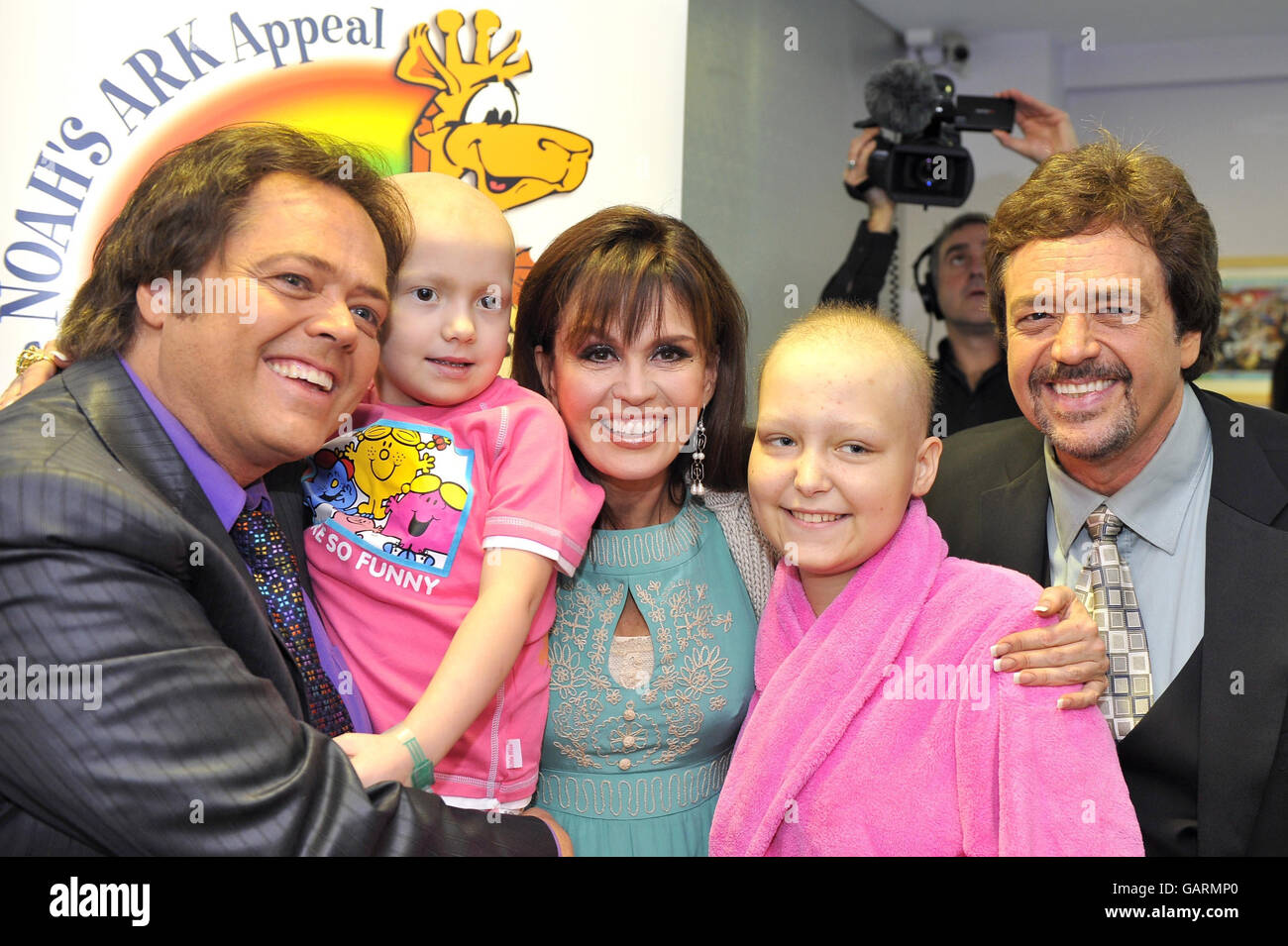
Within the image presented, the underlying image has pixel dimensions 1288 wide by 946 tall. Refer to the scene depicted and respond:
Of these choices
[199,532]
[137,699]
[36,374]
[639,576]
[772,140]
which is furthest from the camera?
[772,140]

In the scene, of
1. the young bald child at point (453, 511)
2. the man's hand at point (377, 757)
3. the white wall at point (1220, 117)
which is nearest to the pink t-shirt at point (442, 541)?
the young bald child at point (453, 511)

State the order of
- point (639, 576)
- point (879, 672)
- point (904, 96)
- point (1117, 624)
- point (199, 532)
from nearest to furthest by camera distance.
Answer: point (199, 532), point (879, 672), point (1117, 624), point (639, 576), point (904, 96)

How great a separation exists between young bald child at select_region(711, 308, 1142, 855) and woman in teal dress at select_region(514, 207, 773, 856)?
0.17 m

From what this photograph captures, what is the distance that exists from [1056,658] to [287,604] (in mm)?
1094

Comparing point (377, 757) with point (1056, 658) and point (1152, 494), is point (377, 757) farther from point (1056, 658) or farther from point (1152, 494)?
point (1152, 494)

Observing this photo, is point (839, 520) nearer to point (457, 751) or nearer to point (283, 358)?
point (457, 751)

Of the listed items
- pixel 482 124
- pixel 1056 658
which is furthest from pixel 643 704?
pixel 482 124

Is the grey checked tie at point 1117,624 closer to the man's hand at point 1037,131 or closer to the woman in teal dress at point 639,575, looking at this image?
the woman in teal dress at point 639,575

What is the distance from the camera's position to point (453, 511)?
1.85 m

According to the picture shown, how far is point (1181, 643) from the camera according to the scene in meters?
1.91

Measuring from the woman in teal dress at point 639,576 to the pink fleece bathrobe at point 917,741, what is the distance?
193mm

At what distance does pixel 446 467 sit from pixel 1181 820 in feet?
4.24

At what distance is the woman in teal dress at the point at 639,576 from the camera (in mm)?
1963
